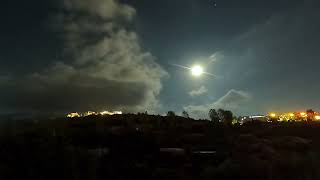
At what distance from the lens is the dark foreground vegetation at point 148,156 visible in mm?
25391

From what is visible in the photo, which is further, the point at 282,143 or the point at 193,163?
the point at 282,143

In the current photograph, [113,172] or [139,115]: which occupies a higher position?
[139,115]

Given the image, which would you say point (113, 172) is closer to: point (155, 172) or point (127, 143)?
point (155, 172)

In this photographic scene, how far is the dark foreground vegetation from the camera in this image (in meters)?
25.4

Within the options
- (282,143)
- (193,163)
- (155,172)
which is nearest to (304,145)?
(282,143)

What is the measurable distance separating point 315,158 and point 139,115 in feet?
148

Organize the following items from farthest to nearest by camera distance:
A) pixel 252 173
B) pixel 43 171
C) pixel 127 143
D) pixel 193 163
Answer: pixel 127 143
pixel 193 163
pixel 252 173
pixel 43 171

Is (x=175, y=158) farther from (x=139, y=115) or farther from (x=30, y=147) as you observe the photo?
(x=139, y=115)

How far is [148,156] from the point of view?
3781 centimetres

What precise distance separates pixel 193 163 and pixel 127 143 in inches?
356

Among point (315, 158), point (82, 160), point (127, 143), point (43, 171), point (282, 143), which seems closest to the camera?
point (43, 171)

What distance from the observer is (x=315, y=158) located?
102ft

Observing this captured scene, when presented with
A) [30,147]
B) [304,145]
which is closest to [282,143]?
[304,145]

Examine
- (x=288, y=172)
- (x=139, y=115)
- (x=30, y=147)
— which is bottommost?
(x=288, y=172)
